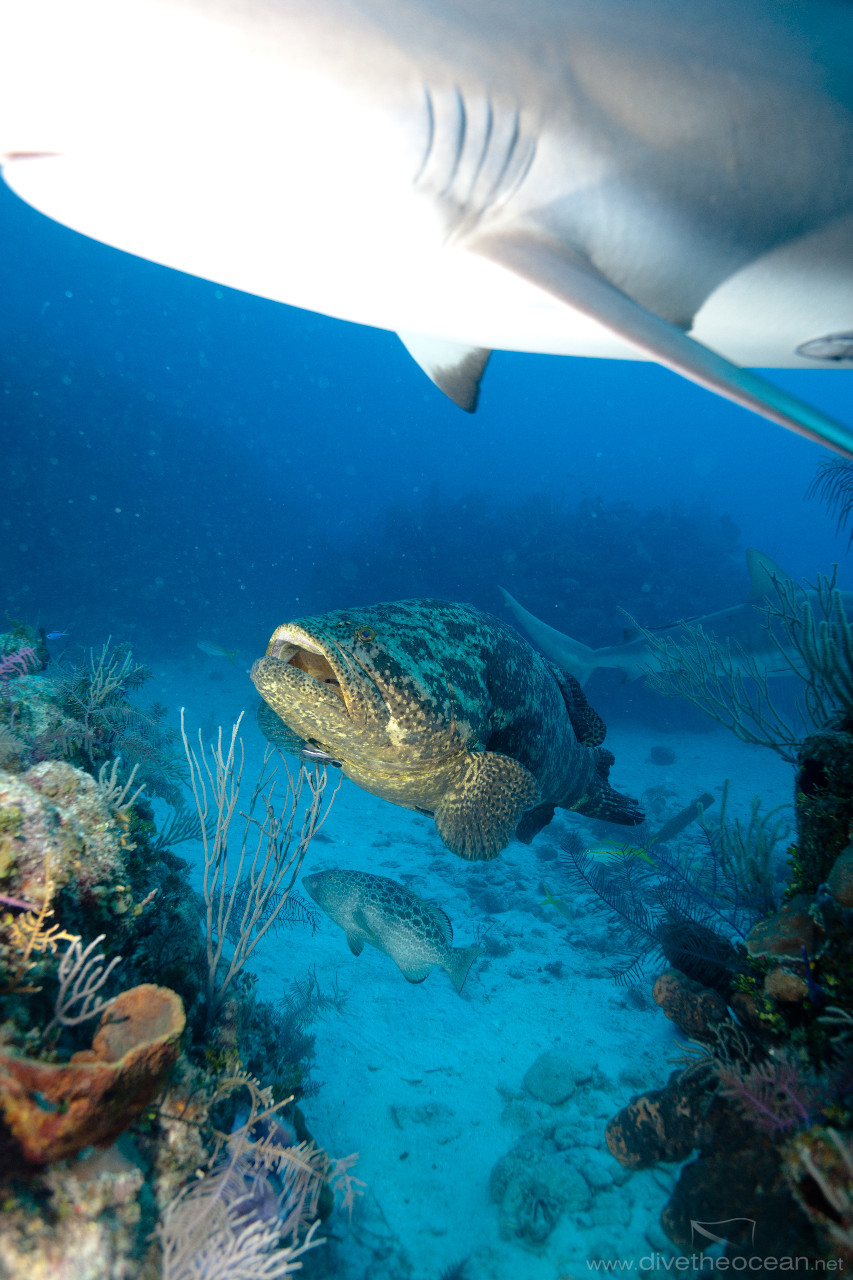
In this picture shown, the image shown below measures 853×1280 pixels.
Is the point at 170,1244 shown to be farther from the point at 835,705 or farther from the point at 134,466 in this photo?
the point at 134,466

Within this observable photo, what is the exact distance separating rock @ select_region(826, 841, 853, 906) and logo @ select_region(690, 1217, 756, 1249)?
5.24 ft

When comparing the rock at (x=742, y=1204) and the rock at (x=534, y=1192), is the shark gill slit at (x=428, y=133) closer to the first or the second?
the rock at (x=742, y=1204)

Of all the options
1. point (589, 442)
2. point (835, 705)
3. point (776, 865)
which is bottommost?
point (776, 865)

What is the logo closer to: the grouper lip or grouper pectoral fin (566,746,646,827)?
grouper pectoral fin (566,746,646,827)

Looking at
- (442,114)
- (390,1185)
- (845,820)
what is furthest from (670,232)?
(390,1185)

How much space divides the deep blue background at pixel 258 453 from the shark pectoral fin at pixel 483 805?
15234 millimetres

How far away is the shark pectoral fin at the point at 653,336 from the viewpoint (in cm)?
125

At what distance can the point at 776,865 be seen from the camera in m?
8.52

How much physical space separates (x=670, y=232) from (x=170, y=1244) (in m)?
3.84

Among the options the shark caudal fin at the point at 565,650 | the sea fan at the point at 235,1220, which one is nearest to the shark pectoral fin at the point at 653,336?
the sea fan at the point at 235,1220

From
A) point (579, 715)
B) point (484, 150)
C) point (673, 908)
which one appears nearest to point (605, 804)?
point (579, 715)

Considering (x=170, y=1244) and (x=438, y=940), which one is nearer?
(x=170, y=1244)

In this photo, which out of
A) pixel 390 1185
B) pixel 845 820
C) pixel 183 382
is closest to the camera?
pixel 845 820

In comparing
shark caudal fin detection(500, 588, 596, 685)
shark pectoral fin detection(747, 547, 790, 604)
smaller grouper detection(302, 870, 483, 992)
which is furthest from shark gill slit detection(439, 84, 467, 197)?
shark caudal fin detection(500, 588, 596, 685)
